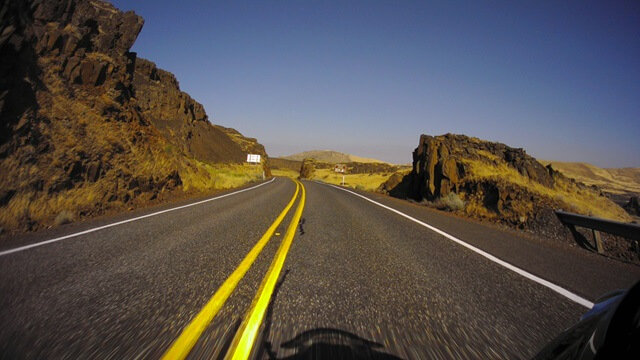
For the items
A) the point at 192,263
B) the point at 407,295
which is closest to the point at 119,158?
the point at 192,263

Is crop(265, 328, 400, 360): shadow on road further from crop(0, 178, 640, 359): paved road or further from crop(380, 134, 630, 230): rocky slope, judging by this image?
crop(380, 134, 630, 230): rocky slope

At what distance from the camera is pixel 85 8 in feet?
39.8

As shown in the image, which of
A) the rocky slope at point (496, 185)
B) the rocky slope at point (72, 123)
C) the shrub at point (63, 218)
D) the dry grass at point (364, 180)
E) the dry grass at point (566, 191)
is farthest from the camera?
the dry grass at point (364, 180)

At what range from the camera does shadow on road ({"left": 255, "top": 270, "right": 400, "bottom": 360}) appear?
2033 millimetres

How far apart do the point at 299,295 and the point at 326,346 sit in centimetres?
87

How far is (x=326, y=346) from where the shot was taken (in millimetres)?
2146

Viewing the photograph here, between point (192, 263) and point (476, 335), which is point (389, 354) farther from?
point (192, 263)

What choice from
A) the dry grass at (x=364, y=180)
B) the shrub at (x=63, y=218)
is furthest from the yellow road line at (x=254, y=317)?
the dry grass at (x=364, y=180)

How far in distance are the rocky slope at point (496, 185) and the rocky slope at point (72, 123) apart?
45.2 ft

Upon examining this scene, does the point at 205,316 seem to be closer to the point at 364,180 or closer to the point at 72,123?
the point at 72,123

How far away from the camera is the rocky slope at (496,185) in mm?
10648

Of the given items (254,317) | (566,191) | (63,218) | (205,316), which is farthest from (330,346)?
(566,191)

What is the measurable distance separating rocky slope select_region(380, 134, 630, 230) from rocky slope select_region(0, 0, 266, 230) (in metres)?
13.8

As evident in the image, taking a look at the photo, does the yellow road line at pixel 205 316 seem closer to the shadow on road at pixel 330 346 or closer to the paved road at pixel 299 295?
the paved road at pixel 299 295
